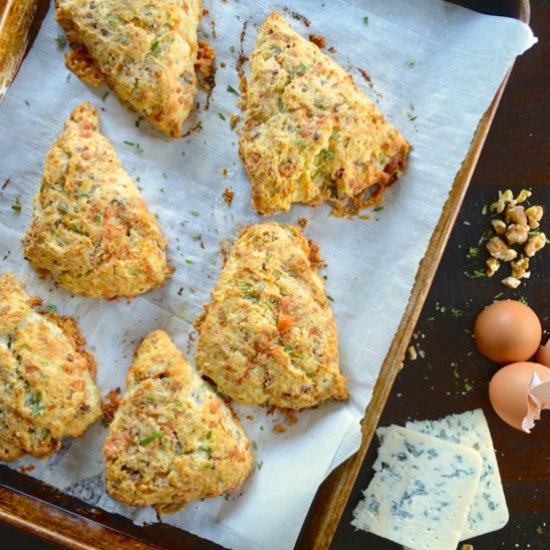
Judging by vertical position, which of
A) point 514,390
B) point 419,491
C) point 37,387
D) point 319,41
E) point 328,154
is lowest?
point 419,491

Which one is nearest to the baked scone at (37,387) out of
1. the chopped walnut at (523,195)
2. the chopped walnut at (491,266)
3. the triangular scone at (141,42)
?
the triangular scone at (141,42)

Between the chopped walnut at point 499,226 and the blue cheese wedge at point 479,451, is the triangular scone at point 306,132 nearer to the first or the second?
the chopped walnut at point 499,226

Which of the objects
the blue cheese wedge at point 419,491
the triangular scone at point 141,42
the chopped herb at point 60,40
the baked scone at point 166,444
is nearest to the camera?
the baked scone at point 166,444

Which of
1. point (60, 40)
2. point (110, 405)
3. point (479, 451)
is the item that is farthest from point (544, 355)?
point (60, 40)

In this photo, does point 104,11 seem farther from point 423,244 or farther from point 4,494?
point 4,494

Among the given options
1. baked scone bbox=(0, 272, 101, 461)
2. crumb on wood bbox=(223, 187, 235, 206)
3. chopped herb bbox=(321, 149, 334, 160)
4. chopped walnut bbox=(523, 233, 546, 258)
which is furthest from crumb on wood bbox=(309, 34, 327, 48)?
baked scone bbox=(0, 272, 101, 461)

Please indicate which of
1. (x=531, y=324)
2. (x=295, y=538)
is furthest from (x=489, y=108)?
(x=295, y=538)

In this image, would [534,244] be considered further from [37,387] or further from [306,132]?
[37,387]
